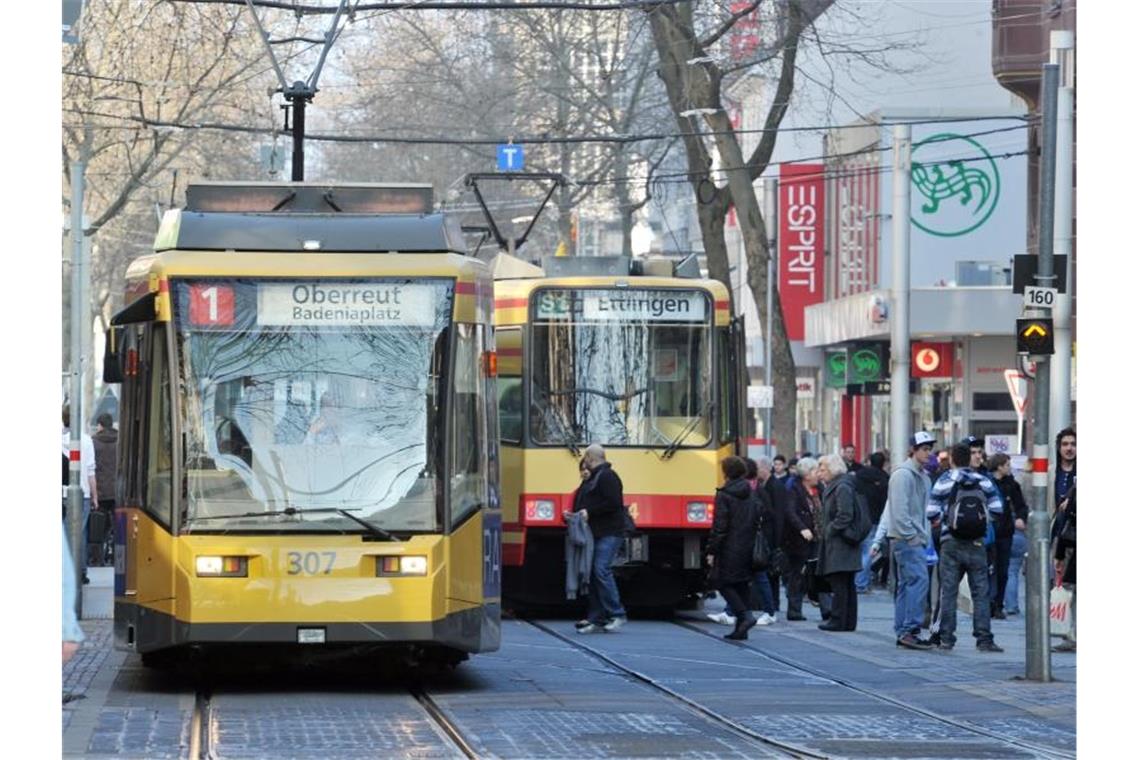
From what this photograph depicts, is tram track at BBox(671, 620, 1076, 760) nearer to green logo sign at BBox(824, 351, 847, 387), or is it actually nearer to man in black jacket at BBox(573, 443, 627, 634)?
man in black jacket at BBox(573, 443, 627, 634)

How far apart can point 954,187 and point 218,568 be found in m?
39.3

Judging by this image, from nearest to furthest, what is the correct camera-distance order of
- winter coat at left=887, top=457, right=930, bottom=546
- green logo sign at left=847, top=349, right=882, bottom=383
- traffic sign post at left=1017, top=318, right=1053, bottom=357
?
traffic sign post at left=1017, top=318, right=1053, bottom=357 → winter coat at left=887, top=457, right=930, bottom=546 → green logo sign at left=847, top=349, right=882, bottom=383

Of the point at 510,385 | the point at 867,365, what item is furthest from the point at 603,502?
the point at 867,365

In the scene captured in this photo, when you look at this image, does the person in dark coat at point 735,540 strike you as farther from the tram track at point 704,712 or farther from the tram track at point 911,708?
the tram track at point 704,712

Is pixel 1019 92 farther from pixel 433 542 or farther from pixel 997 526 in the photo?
pixel 433 542

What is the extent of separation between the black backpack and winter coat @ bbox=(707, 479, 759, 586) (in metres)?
2.23

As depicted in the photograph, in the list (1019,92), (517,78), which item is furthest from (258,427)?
(517,78)

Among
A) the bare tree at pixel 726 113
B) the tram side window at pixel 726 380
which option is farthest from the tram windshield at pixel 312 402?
the bare tree at pixel 726 113

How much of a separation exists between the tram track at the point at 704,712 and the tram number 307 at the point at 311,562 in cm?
227

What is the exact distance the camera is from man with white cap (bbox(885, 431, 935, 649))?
20625 millimetres

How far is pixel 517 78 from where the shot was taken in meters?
52.0

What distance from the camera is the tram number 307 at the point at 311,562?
15.4 m

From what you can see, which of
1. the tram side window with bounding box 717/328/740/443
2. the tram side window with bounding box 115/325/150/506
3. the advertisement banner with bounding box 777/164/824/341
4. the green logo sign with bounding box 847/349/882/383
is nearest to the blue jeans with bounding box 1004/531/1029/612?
the tram side window with bounding box 717/328/740/443

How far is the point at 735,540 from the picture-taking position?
21.5 metres
